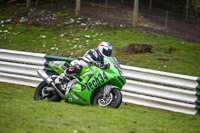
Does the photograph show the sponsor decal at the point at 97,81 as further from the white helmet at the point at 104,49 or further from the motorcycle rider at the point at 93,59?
the white helmet at the point at 104,49

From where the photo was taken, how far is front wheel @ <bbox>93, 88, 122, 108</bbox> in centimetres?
713

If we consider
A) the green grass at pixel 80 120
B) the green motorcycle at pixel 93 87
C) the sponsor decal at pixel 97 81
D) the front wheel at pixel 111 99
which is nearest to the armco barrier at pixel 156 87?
the green grass at pixel 80 120

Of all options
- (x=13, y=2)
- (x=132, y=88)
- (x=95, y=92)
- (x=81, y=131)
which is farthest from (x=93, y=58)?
(x=13, y=2)

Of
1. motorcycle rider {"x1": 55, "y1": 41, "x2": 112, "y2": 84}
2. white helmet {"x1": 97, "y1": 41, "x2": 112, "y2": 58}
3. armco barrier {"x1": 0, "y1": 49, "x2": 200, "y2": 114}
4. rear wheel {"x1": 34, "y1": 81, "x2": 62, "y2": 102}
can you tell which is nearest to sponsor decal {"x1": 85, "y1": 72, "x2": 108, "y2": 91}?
motorcycle rider {"x1": 55, "y1": 41, "x2": 112, "y2": 84}

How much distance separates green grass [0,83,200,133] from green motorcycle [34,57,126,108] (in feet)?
1.20

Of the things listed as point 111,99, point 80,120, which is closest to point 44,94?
point 111,99

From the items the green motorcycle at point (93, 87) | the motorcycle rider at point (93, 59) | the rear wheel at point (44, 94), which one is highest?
the motorcycle rider at point (93, 59)

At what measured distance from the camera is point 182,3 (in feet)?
71.3

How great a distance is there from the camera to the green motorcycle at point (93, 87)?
7.30 metres

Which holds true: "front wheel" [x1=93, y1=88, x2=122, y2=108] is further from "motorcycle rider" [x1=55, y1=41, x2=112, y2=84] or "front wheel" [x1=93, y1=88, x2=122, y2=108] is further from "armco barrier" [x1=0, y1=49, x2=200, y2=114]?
"armco barrier" [x1=0, y1=49, x2=200, y2=114]

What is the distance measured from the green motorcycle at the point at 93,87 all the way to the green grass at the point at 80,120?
364 millimetres

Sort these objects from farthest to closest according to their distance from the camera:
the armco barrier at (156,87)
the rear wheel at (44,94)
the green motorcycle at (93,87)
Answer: the armco barrier at (156,87) < the rear wheel at (44,94) < the green motorcycle at (93,87)

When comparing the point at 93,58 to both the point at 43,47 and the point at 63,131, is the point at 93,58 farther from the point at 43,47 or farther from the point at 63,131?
the point at 43,47

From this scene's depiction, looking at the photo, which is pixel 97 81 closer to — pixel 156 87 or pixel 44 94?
pixel 44 94
